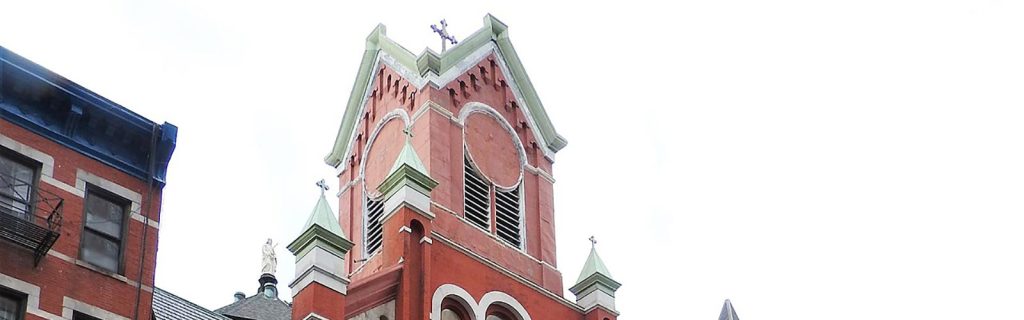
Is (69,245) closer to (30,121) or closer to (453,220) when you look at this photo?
(30,121)

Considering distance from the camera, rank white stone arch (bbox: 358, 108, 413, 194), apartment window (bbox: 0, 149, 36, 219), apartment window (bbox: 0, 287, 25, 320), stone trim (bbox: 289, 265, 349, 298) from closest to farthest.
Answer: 1. apartment window (bbox: 0, 287, 25, 320)
2. apartment window (bbox: 0, 149, 36, 219)
3. stone trim (bbox: 289, 265, 349, 298)
4. white stone arch (bbox: 358, 108, 413, 194)

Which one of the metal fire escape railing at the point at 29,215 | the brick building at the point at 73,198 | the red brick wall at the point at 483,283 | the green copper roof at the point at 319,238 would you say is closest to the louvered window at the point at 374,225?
the red brick wall at the point at 483,283

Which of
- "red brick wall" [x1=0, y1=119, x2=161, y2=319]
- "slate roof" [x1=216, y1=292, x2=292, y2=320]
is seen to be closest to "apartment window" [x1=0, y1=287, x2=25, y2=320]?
"red brick wall" [x1=0, y1=119, x2=161, y2=319]

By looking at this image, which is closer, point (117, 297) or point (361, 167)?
point (117, 297)

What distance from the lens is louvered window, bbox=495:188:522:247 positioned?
50.3 meters

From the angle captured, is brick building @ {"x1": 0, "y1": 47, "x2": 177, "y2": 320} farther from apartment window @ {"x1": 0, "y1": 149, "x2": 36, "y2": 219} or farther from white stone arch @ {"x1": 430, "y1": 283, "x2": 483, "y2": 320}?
white stone arch @ {"x1": 430, "y1": 283, "x2": 483, "y2": 320}

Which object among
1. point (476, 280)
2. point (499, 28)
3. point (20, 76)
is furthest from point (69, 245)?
point (499, 28)

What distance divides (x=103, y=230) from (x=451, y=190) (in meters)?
14.8

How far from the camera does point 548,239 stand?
168ft

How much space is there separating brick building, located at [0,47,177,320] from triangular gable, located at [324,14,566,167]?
54.2ft

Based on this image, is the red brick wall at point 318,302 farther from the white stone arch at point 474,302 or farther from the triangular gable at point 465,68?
the triangular gable at point 465,68

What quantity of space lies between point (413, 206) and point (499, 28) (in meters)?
12.2

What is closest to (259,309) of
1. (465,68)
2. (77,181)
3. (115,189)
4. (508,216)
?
(508,216)

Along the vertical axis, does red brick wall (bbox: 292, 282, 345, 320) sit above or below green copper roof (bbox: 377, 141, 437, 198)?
below
